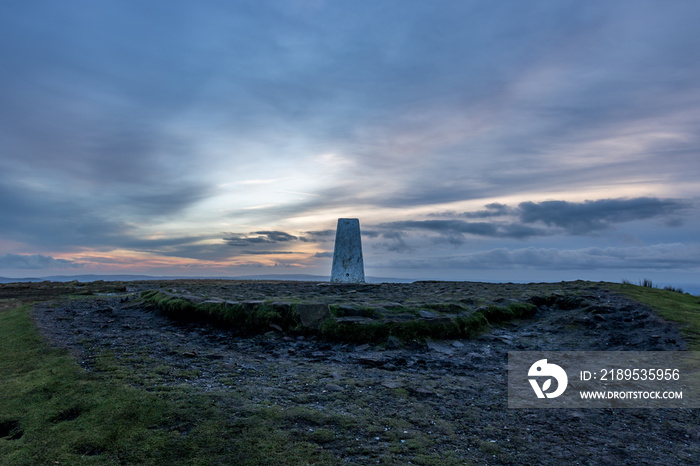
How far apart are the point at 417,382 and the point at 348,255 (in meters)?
15.8

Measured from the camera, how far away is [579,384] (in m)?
7.26

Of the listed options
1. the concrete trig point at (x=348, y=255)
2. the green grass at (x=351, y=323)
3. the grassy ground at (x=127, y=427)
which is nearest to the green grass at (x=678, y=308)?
the green grass at (x=351, y=323)

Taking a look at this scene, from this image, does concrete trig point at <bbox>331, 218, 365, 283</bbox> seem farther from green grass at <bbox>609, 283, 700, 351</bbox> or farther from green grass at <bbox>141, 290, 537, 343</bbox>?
green grass at <bbox>609, 283, 700, 351</bbox>

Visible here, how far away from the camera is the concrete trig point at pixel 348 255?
22500mm

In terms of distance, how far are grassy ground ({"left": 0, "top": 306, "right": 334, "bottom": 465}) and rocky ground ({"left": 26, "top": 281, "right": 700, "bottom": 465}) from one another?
32 cm

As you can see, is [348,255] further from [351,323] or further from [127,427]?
[127,427]

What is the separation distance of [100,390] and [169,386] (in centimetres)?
100

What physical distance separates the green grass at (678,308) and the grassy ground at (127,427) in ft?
31.2

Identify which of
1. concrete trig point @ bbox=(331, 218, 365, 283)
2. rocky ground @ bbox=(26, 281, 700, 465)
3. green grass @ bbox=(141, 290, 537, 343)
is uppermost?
concrete trig point @ bbox=(331, 218, 365, 283)

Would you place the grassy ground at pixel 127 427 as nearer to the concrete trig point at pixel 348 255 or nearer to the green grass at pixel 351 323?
the green grass at pixel 351 323

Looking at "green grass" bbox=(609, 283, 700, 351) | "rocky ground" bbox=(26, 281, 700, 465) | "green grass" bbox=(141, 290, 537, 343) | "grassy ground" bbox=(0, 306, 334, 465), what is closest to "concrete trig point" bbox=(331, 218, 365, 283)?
"rocky ground" bbox=(26, 281, 700, 465)

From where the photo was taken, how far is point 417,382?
693 cm

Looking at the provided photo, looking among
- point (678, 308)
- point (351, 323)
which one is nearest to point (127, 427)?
point (351, 323)

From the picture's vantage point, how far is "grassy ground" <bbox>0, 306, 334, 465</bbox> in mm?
4398
